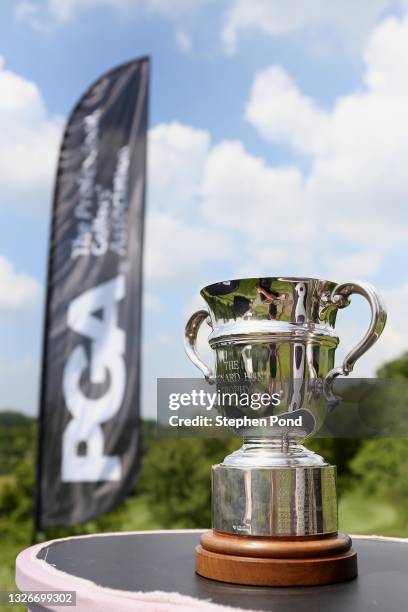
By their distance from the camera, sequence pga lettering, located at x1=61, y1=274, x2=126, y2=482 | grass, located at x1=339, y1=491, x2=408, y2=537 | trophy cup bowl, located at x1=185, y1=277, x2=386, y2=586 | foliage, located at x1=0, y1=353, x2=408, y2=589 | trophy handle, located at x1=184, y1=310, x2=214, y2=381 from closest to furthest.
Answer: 1. trophy cup bowl, located at x1=185, y1=277, x2=386, y2=586
2. trophy handle, located at x1=184, y1=310, x2=214, y2=381
3. pga lettering, located at x1=61, y1=274, x2=126, y2=482
4. grass, located at x1=339, y1=491, x2=408, y2=537
5. foliage, located at x1=0, y1=353, x2=408, y2=589

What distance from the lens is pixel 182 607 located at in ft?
2.53

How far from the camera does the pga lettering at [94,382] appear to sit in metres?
4.18

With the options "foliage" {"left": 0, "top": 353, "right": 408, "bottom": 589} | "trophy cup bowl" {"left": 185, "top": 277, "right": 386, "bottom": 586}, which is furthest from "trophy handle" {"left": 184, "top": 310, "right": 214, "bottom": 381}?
"foliage" {"left": 0, "top": 353, "right": 408, "bottom": 589}

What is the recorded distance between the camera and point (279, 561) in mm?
935

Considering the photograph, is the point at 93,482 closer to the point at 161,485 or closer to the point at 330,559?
the point at 330,559

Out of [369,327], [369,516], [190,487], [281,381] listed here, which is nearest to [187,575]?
[281,381]

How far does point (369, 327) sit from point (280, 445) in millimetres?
244

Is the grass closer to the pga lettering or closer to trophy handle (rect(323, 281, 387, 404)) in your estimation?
the pga lettering

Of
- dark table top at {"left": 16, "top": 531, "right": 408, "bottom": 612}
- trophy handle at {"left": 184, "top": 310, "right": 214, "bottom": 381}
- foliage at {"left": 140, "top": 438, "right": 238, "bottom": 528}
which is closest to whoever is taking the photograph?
dark table top at {"left": 16, "top": 531, "right": 408, "bottom": 612}

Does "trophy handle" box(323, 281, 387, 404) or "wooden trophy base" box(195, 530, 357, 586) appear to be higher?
"trophy handle" box(323, 281, 387, 404)

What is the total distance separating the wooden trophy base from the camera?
3.05ft

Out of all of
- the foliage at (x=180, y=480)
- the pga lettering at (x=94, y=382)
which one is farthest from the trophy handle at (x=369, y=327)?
the foliage at (x=180, y=480)

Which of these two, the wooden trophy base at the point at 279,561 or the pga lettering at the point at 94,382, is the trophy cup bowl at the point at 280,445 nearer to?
the wooden trophy base at the point at 279,561

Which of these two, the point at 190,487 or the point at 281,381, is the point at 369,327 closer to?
the point at 281,381
